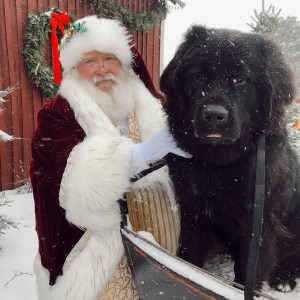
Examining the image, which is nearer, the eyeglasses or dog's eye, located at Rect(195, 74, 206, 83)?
dog's eye, located at Rect(195, 74, 206, 83)

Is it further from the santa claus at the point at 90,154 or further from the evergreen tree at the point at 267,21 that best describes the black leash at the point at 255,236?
the evergreen tree at the point at 267,21

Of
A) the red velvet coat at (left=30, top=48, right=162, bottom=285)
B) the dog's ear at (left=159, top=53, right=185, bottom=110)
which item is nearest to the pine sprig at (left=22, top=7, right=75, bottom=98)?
the red velvet coat at (left=30, top=48, right=162, bottom=285)

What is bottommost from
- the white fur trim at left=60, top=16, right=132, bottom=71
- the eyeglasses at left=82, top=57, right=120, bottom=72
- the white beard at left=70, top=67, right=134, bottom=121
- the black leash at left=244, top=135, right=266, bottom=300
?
the black leash at left=244, top=135, right=266, bottom=300

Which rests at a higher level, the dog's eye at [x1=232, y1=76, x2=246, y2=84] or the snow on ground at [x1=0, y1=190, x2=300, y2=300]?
the dog's eye at [x1=232, y1=76, x2=246, y2=84]

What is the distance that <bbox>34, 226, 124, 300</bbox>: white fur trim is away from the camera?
4.87 feet

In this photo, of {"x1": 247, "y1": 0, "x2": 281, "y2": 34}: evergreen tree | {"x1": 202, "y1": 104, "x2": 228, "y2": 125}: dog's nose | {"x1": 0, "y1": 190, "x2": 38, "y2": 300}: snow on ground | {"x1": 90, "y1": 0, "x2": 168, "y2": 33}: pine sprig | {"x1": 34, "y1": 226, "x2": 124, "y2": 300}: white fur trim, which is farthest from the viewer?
{"x1": 90, "y1": 0, "x2": 168, "y2": 33}: pine sprig

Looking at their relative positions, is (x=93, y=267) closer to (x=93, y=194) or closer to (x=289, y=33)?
(x=93, y=194)

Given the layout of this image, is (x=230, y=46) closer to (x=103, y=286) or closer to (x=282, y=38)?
(x=103, y=286)

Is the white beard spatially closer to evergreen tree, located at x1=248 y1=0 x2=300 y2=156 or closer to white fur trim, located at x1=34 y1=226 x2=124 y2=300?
white fur trim, located at x1=34 y1=226 x2=124 y2=300

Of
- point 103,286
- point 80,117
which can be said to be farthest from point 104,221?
point 80,117

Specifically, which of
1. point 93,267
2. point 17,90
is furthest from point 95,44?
point 17,90

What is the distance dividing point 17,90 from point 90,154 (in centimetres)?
395

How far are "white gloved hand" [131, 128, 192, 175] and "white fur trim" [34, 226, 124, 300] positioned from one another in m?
0.38

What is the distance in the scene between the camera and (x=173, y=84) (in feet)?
4.70
